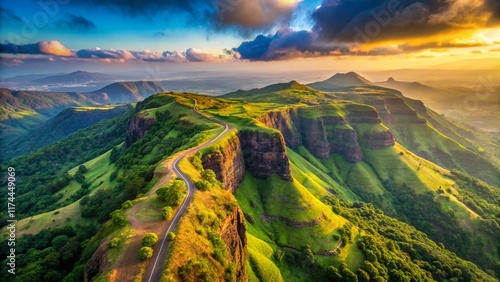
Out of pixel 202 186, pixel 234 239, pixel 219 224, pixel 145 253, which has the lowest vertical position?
pixel 234 239

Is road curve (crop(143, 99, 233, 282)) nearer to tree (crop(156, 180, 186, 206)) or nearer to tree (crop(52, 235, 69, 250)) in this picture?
tree (crop(156, 180, 186, 206))

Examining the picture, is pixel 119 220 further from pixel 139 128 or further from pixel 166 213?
pixel 139 128

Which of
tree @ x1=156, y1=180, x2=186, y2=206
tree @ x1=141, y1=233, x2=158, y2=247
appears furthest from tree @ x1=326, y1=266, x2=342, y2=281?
tree @ x1=141, y1=233, x2=158, y2=247

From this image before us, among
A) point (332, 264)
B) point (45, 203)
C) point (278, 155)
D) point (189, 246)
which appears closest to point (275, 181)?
point (278, 155)

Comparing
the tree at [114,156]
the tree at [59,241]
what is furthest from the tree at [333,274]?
the tree at [114,156]

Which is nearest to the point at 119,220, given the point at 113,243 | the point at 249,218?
the point at 113,243

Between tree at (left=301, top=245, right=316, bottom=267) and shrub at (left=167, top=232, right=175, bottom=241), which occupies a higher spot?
shrub at (left=167, top=232, right=175, bottom=241)

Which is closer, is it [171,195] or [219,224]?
[219,224]
